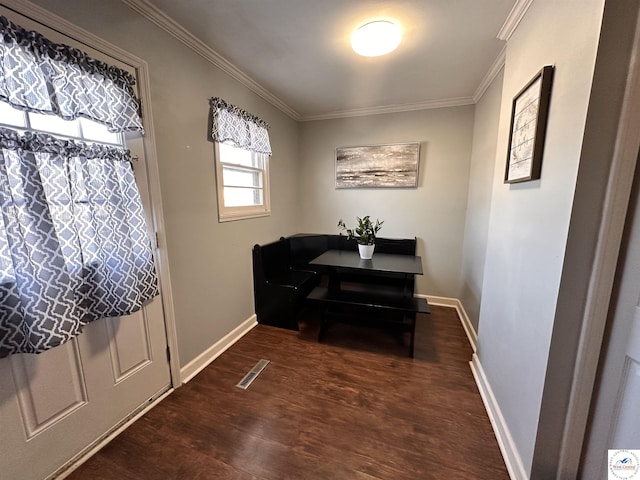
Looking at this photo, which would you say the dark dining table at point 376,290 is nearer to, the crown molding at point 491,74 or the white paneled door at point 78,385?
the white paneled door at point 78,385

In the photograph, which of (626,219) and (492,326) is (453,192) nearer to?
(492,326)

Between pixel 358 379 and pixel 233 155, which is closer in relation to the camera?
pixel 358 379

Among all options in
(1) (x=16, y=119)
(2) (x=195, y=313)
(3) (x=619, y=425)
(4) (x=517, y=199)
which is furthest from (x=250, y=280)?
(3) (x=619, y=425)

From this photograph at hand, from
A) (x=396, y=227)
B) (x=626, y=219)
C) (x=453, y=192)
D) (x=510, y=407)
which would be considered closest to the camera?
(x=626, y=219)

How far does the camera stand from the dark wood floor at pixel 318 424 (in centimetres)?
126

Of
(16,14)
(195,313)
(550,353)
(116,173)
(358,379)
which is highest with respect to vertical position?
(16,14)

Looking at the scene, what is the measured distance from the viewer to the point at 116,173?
1332mm

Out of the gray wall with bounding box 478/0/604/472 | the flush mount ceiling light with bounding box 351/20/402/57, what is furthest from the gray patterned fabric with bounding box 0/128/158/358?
the gray wall with bounding box 478/0/604/472

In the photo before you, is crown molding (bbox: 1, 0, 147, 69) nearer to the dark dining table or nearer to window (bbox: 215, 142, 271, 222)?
window (bbox: 215, 142, 271, 222)

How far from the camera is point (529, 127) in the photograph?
48.1 inches

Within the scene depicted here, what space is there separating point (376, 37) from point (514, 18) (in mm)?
809

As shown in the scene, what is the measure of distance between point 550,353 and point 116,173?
221cm

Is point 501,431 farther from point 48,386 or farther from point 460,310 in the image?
point 48,386

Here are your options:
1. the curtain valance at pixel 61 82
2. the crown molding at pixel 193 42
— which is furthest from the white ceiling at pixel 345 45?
the curtain valance at pixel 61 82
